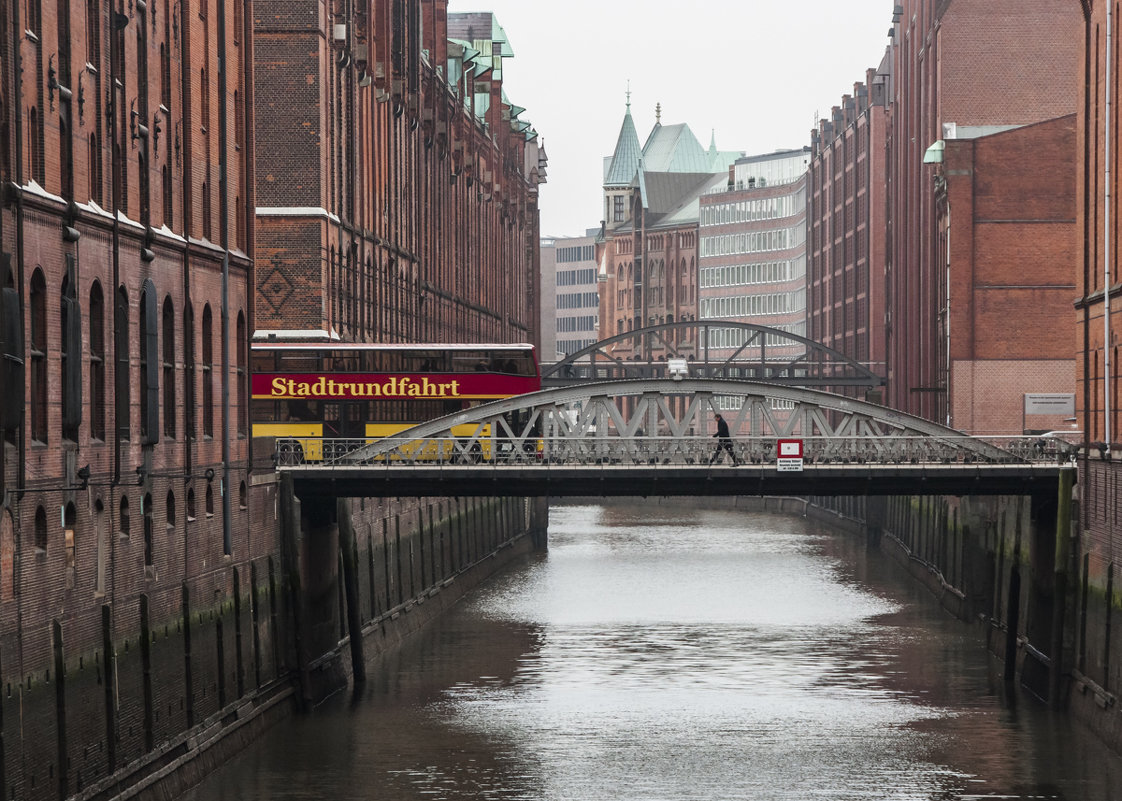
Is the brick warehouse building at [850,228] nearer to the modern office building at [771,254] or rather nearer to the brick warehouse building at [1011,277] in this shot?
the modern office building at [771,254]

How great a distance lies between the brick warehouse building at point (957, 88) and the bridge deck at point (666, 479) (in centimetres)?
3233

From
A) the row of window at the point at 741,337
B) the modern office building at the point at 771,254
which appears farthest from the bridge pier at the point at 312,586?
the row of window at the point at 741,337

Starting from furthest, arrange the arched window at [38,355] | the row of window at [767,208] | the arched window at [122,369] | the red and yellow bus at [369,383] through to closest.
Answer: the row of window at [767,208] → the red and yellow bus at [369,383] → the arched window at [122,369] → the arched window at [38,355]

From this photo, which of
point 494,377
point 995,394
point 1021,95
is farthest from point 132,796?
point 1021,95

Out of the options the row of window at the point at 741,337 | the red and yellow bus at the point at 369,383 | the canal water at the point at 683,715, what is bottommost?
the canal water at the point at 683,715

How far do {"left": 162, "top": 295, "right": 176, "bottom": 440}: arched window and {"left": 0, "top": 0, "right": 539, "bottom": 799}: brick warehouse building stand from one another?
6 centimetres

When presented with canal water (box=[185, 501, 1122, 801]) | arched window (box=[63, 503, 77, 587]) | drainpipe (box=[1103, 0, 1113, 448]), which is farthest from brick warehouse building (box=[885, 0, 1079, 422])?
arched window (box=[63, 503, 77, 587])

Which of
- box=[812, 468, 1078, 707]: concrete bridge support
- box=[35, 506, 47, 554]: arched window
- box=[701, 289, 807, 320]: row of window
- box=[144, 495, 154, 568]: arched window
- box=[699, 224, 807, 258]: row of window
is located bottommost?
box=[812, 468, 1078, 707]: concrete bridge support

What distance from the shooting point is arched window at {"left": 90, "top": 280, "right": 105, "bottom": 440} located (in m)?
36.1

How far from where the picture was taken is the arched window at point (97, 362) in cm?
3606

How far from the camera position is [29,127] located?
106 ft

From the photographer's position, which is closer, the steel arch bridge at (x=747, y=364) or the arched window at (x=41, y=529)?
the arched window at (x=41, y=529)

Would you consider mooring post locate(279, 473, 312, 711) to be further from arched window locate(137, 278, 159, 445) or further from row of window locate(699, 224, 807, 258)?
row of window locate(699, 224, 807, 258)

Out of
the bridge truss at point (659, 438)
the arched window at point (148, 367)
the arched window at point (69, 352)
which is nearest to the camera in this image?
the arched window at point (69, 352)
